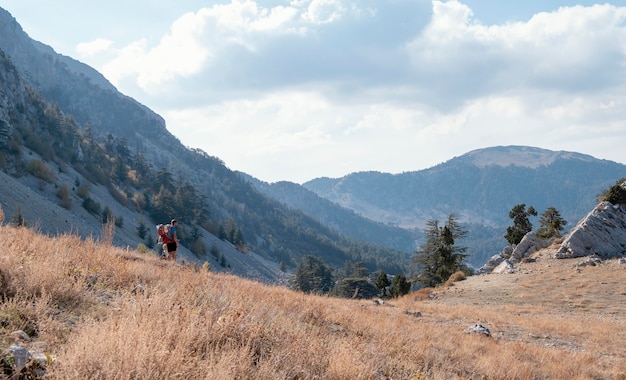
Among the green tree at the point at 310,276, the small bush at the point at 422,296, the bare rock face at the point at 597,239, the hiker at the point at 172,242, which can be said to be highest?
the bare rock face at the point at 597,239

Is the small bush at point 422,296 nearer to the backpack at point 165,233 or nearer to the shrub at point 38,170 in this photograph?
the backpack at point 165,233

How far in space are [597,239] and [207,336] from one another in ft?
110

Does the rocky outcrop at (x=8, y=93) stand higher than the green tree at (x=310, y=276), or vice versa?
the rocky outcrop at (x=8, y=93)

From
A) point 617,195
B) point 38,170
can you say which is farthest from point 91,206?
point 617,195

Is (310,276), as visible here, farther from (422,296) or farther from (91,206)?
(422,296)

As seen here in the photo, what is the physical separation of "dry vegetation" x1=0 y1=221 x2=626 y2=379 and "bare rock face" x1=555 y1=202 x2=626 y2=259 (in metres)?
19.8

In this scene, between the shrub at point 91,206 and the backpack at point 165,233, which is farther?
the shrub at point 91,206

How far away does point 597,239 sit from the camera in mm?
30422

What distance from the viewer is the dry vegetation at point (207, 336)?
3.84m

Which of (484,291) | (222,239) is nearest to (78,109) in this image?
(222,239)

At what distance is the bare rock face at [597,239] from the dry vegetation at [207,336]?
19818mm

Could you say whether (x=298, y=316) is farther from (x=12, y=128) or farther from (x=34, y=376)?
(x=12, y=128)

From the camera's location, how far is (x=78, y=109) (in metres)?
194

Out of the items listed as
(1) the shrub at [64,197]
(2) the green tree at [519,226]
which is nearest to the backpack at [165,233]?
(2) the green tree at [519,226]
